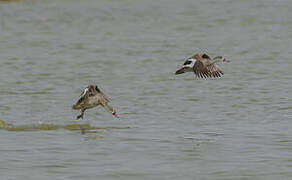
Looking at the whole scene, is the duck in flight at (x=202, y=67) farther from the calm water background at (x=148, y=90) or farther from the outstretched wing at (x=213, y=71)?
the calm water background at (x=148, y=90)

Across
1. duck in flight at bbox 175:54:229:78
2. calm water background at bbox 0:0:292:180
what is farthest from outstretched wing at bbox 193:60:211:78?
calm water background at bbox 0:0:292:180

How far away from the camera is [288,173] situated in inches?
492

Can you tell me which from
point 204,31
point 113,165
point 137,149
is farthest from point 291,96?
point 204,31

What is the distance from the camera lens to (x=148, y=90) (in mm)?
22547

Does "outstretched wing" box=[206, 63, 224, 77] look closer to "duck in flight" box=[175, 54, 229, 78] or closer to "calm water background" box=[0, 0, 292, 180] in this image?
"duck in flight" box=[175, 54, 229, 78]

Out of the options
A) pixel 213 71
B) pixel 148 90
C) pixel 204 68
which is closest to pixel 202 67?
pixel 204 68

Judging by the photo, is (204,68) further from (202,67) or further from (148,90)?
(148,90)

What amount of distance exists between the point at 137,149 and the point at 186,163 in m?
1.38

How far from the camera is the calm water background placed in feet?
44.2

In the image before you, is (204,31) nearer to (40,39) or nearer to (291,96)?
(40,39)

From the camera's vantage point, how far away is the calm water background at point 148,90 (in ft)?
44.2

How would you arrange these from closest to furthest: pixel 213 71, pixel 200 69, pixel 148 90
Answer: pixel 200 69
pixel 213 71
pixel 148 90

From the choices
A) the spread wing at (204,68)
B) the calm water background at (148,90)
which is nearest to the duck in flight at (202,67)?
the spread wing at (204,68)

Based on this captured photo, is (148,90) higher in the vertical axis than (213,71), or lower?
lower
